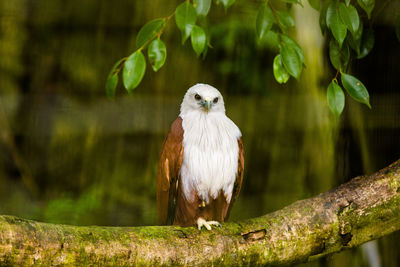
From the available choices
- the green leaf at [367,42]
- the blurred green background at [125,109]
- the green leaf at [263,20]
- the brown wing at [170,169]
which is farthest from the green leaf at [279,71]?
the blurred green background at [125,109]

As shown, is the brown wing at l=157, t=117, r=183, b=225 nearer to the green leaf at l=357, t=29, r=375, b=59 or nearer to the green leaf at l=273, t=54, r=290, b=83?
the green leaf at l=273, t=54, r=290, b=83

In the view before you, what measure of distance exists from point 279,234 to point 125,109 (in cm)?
177

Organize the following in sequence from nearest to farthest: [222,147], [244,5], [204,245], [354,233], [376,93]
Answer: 1. [204,245]
2. [354,233]
3. [222,147]
4. [376,93]
5. [244,5]

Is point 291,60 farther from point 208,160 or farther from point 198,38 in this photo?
point 208,160

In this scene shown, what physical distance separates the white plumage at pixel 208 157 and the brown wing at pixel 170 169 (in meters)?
0.03

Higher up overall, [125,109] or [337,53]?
[125,109]

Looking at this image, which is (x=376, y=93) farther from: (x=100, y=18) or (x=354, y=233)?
(x=100, y=18)

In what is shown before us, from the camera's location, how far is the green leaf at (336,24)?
1.67 metres

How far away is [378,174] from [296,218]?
0.40 meters

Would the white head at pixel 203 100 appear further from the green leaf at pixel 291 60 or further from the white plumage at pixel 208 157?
the green leaf at pixel 291 60

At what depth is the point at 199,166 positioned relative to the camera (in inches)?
89.7

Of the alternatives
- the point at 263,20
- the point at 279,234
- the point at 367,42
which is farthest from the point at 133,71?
the point at 367,42

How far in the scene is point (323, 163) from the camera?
3.46 m

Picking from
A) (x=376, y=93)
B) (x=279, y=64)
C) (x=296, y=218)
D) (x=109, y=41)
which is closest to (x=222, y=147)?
(x=296, y=218)
